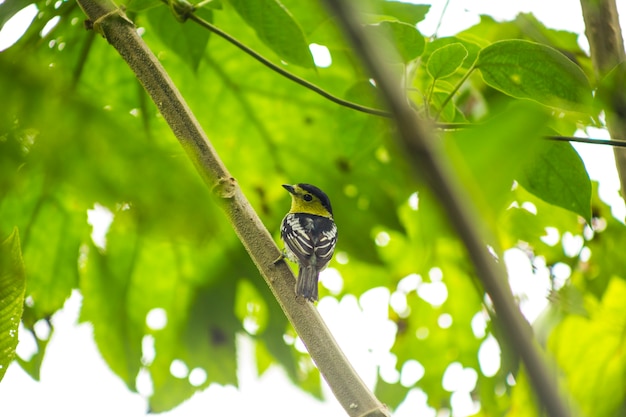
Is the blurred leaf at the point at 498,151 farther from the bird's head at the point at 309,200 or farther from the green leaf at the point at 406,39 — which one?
the bird's head at the point at 309,200

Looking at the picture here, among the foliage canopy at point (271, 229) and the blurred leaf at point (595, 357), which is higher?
the foliage canopy at point (271, 229)

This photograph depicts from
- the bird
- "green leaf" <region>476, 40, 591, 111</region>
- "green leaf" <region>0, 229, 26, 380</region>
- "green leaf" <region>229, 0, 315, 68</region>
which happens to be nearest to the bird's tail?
the bird

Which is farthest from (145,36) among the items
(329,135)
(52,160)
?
(52,160)

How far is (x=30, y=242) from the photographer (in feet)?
8.21

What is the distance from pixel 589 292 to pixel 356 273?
0.86 meters

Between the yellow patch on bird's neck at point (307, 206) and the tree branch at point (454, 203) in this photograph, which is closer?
the tree branch at point (454, 203)

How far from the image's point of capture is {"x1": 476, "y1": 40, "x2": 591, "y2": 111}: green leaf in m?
1.57

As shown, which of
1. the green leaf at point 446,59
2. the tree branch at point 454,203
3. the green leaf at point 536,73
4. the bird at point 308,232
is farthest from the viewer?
the bird at point 308,232

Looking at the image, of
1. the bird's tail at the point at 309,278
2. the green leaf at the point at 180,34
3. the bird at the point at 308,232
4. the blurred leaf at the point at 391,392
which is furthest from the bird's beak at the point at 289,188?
the blurred leaf at the point at 391,392

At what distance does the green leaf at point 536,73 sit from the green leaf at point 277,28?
1.28 feet

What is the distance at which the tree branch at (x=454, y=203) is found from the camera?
36 cm

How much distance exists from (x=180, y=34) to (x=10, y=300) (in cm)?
135

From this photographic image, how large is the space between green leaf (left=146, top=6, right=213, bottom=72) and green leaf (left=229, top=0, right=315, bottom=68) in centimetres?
37

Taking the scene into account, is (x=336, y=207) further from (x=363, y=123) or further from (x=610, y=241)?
(x=610, y=241)
